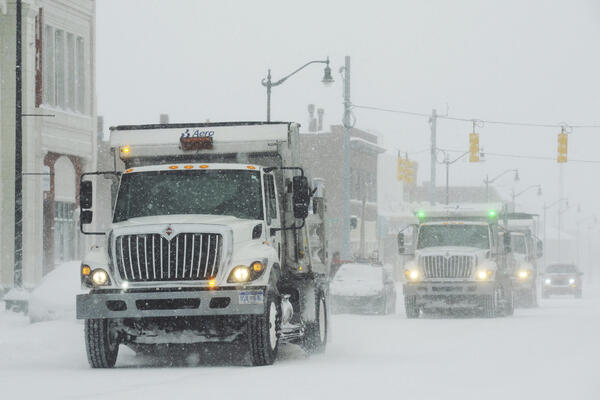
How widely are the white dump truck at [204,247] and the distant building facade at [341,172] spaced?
6143cm

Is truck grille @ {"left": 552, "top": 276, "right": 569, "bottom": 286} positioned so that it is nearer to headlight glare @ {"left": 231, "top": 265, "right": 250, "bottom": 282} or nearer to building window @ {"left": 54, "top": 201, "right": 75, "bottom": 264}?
building window @ {"left": 54, "top": 201, "right": 75, "bottom": 264}

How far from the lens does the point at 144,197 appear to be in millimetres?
15508

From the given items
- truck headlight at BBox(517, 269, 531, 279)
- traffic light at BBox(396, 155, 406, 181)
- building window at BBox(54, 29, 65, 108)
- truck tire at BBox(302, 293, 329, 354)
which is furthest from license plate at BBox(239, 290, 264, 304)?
traffic light at BBox(396, 155, 406, 181)

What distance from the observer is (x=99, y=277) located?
47.3 feet

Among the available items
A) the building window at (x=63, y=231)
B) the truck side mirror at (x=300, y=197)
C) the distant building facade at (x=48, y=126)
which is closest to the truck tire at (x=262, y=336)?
the truck side mirror at (x=300, y=197)

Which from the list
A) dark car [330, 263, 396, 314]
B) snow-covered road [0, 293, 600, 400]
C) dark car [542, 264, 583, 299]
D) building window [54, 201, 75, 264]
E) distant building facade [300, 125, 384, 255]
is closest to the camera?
snow-covered road [0, 293, 600, 400]

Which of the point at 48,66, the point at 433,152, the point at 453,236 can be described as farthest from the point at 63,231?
the point at 433,152

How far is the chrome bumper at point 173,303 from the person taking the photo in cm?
1401

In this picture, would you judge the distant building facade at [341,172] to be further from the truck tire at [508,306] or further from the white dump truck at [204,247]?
the white dump truck at [204,247]

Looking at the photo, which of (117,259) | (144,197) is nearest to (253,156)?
(144,197)

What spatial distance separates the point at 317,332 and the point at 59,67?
24579mm

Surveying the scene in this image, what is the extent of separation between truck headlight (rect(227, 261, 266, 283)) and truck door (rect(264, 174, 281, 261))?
1041 mm

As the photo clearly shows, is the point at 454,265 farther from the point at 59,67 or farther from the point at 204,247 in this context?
the point at 59,67

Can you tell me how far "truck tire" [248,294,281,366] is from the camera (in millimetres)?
14219
